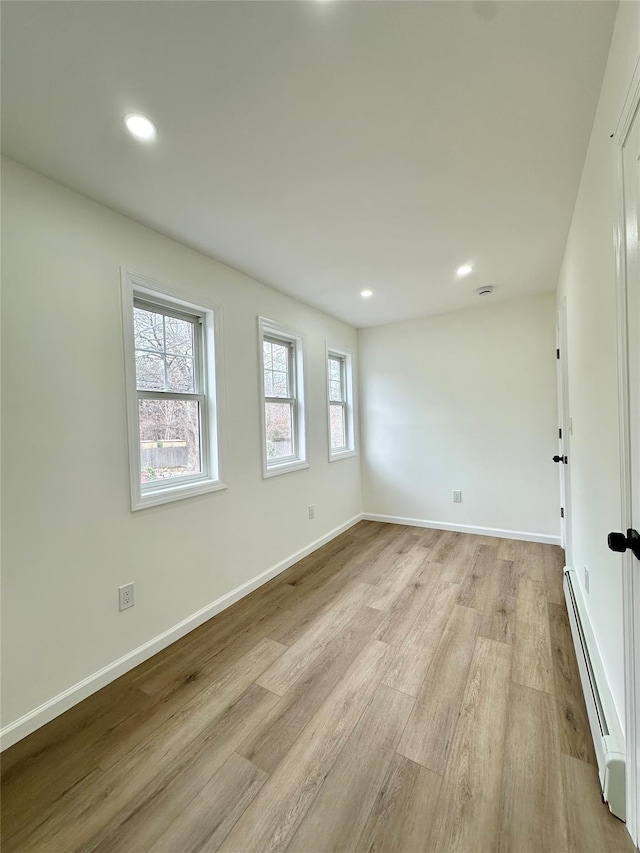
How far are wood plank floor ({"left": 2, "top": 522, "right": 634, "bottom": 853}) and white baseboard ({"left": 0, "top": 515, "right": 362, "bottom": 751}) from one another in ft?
0.13

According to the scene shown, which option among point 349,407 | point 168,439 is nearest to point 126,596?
point 168,439

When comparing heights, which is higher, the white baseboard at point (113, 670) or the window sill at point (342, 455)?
the window sill at point (342, 455)

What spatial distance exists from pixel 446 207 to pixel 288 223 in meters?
0.93

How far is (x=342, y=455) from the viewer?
4109mm

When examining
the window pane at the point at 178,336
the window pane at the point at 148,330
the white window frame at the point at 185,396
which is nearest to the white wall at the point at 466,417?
the white window frame at the point at 185,396

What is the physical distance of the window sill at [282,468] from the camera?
2.90m

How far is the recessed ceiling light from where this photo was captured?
1325 millimetres

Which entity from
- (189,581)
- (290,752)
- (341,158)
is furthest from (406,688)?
(341,158)

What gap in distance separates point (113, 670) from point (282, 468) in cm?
175

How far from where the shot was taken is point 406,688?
66.8 inches

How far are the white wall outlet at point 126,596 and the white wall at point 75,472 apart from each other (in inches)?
1.5

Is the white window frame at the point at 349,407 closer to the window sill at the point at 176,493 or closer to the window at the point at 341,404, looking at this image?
the window at the point at 341,404

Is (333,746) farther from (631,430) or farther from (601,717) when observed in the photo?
(631,430)

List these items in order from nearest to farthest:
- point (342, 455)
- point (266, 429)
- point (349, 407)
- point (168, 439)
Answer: point (168, 439) < point (266, 429) < point (342, 455) < point (349, 407)
